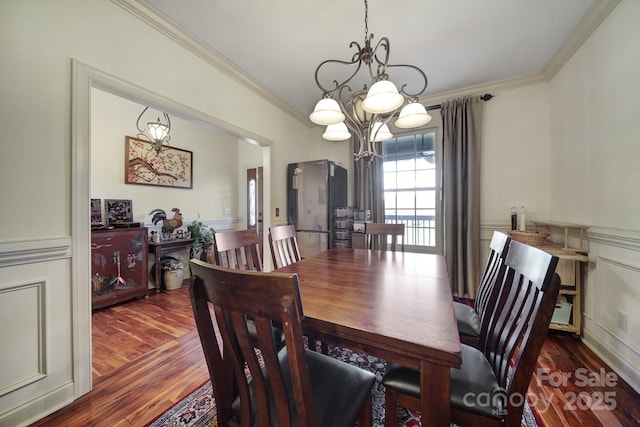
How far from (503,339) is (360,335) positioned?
621mm

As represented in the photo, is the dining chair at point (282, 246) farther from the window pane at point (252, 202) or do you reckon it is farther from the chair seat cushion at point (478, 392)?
the window pane at point (252, 202)

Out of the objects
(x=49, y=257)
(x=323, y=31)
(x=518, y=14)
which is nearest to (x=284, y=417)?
(x=49, y=257)

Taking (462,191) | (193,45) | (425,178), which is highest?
(193,45)

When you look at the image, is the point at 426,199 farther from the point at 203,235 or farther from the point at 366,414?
the point at 203,235

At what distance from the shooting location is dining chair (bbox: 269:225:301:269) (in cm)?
188

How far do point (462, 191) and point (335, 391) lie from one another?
9.37 ft

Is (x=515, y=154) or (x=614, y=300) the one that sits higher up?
(x=515, y=154)

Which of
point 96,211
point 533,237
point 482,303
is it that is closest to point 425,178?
point 533,237

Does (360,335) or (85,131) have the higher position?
(85,131)

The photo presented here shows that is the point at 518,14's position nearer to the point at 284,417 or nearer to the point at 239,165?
the point at 284,417

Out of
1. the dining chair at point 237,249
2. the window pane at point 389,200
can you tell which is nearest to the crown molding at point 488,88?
the window pane at point 389,200

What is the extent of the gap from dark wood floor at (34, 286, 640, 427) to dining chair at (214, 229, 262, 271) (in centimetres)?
84

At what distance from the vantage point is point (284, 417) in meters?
0.66

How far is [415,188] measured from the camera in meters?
3.39
